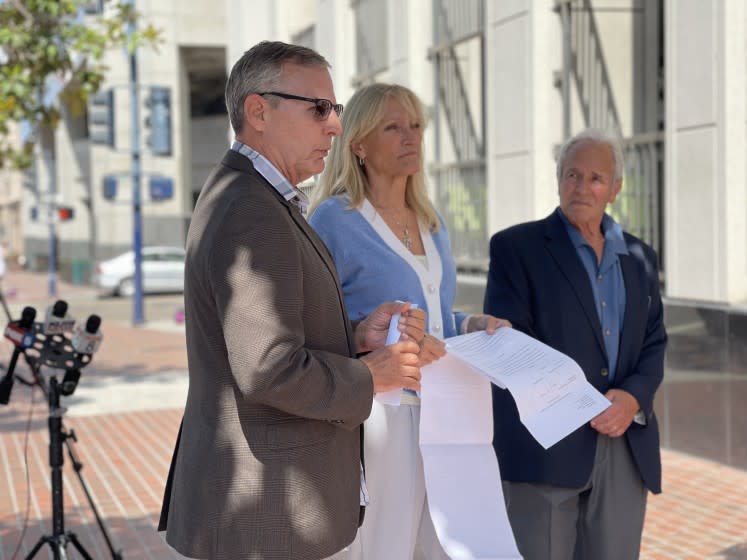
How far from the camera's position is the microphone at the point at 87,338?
155 inches

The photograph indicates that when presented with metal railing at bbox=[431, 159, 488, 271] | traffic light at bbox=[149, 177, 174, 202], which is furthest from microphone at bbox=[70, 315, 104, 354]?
traffic light at bbox=[149, 177, 174, 202]

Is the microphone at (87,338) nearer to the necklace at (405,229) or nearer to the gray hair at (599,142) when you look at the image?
the necklace at (405,229)

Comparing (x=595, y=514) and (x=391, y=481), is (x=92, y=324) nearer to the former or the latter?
(x=391, y=481)

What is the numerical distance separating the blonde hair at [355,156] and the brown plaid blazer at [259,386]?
88cm

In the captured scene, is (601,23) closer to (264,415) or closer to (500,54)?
(500,54)

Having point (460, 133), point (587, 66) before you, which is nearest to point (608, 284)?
point (587, 66)

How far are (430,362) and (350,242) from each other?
1.93 ft

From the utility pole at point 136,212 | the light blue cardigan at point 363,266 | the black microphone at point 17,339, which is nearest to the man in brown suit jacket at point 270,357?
the light blue cardigan at point 363,266

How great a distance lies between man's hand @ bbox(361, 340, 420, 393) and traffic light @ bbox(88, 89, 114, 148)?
54.3 ft

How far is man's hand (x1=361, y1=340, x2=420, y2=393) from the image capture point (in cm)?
228

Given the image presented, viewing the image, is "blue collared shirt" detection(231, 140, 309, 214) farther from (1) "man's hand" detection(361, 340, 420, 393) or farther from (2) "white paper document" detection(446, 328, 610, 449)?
(2) "white paper document" detection(446, 328, 610, 449)

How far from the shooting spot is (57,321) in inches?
152

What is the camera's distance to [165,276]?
28.2 metres

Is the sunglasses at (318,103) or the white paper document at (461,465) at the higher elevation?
the sunglasses at (318,103)
